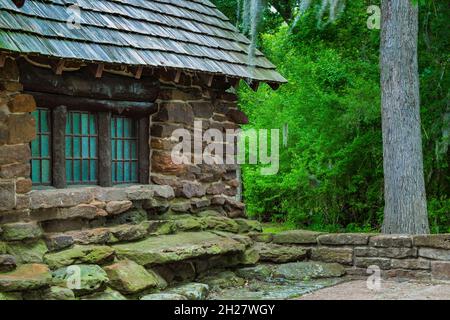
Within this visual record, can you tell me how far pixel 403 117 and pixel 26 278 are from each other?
5.93 metres

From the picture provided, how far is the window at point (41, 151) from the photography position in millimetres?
7684

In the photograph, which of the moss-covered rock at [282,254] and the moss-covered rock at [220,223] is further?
the moss-covered rock at [220,223]

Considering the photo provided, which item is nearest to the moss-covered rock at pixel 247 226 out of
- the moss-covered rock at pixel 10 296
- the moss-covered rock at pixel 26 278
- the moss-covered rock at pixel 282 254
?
the moss-covered rock at pixel 282 254

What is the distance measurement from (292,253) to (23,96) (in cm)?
404

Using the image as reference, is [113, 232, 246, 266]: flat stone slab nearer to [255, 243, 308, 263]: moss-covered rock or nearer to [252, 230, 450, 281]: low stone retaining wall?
[255, 243, 308, 263]: moss-covered rock

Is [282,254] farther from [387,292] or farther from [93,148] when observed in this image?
[93,148]

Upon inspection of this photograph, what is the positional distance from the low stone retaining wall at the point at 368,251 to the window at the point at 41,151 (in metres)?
3.06

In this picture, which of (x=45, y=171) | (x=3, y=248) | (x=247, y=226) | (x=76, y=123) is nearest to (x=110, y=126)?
(x=76, y=123)

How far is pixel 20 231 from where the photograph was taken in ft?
22.9

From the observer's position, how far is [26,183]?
7184mm

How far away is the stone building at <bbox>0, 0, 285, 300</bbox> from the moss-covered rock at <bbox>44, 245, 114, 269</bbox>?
0.5 inches

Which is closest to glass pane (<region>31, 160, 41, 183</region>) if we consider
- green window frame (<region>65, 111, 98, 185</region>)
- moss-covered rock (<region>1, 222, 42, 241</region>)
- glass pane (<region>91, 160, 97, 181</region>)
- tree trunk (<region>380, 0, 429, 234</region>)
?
green window frame (<region>65, 111, 98, 185</region>)

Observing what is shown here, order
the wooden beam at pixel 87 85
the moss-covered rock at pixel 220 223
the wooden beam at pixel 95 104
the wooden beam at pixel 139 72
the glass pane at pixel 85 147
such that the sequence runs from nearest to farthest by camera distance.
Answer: the wooden beam at pixel 87 85 → the wooden beam at pixel 95 104 → the wooden beam at pixel 139 72 → the glass pane at pixel 85 147 → the moss-covered rock at pixel 220 223

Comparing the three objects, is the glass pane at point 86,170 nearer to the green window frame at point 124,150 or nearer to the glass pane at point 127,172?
the green window frame at point 124,150
